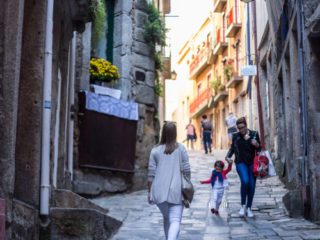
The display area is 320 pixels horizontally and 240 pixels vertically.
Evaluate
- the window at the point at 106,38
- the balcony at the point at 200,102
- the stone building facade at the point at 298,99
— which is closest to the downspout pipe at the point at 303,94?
the stone building facade at the point at 298,99

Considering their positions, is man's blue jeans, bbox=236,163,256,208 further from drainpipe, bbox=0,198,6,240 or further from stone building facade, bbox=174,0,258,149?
stone building facade, bbox=174,0,258,149

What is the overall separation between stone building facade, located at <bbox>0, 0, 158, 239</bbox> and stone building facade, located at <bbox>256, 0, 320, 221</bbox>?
108 inches

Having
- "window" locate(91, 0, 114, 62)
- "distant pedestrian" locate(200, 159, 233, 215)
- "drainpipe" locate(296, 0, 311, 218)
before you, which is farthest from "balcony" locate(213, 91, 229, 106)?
"drainpipe" locate(296, 0, 311, 218)

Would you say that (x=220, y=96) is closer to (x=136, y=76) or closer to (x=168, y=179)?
(x=136, y=76)

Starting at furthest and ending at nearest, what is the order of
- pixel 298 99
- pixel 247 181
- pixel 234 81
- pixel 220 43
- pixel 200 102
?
pixel 200 102 → pixel 220 43 → pixel 234 81 → pixel 298 99 → pixel 247 181

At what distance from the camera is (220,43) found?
28.0 meters

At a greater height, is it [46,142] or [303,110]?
[303,110]

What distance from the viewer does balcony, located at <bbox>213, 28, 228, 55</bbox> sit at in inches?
1101

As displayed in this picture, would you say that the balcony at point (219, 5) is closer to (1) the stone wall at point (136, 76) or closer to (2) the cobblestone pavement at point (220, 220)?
(1) the stone wall at point (136, 76)

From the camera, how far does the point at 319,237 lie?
588cm

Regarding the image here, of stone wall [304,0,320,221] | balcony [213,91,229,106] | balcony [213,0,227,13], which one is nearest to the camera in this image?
stone wall [304,0,320,221]

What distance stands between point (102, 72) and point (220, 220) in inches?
185

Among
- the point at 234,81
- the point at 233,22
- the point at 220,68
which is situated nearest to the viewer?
the point at 233,22

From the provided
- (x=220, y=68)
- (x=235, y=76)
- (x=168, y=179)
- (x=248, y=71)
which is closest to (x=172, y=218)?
(x=168, y=179)
